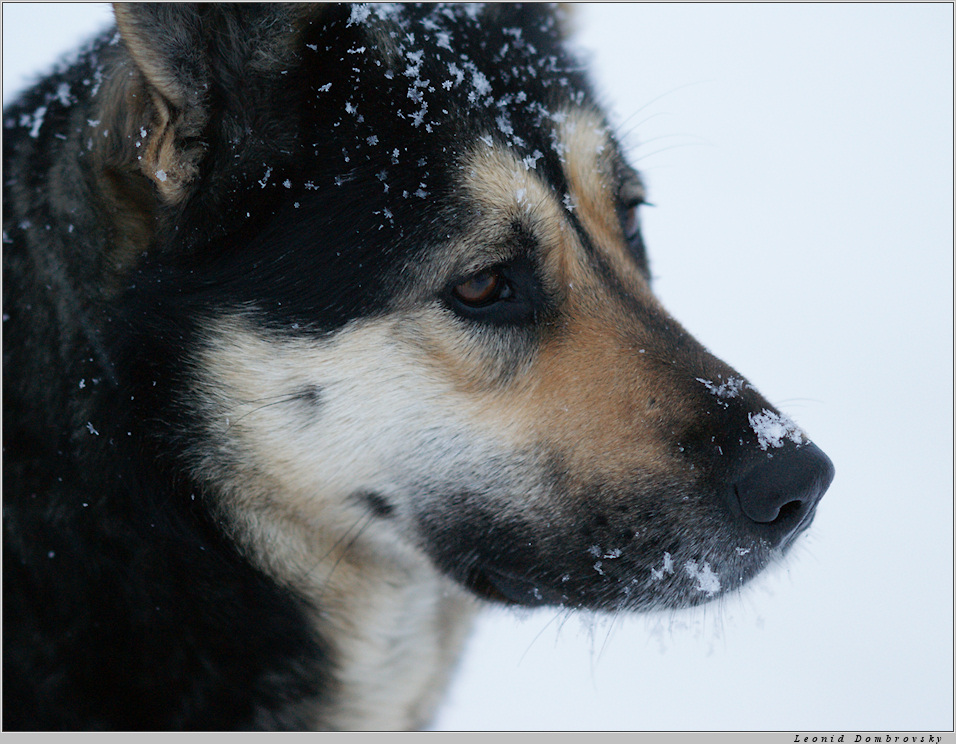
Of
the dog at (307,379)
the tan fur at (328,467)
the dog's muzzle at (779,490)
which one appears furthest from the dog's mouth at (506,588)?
the dog's muzzle at (779,490)

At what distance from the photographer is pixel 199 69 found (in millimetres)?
1816

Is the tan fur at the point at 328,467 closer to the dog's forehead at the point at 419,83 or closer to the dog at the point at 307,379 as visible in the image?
the dog at the point at 307,379

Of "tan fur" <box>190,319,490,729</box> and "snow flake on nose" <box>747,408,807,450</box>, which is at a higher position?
"snow flake on nose" <box>747,408,807,450</box>

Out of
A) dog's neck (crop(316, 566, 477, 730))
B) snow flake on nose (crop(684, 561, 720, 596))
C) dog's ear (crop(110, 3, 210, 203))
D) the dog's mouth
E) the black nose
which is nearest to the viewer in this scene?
dog's ear (crop(110, 3, 210, 203))

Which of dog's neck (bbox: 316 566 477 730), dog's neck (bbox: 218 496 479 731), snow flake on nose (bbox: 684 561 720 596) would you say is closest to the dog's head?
snow flake on nose (bbox: 684 561 720 596)

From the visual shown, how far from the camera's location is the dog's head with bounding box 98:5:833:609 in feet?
6.26

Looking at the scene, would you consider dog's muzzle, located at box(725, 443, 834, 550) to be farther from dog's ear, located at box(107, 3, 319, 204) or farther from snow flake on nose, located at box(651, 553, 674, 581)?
dog's ear, located at box(107, 3, 319, 204)

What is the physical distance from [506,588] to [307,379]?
2.96 ft

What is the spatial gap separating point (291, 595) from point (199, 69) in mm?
1596

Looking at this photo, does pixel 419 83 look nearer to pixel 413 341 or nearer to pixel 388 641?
pixel 413 341

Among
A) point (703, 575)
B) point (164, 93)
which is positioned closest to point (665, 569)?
point (703, 575)

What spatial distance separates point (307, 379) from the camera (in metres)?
1.97

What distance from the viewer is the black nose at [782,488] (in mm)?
1824

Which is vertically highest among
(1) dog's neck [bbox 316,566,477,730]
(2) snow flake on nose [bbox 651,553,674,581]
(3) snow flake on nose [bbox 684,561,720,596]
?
(3) snow flake on nose [bbox 684,561,720,596]
